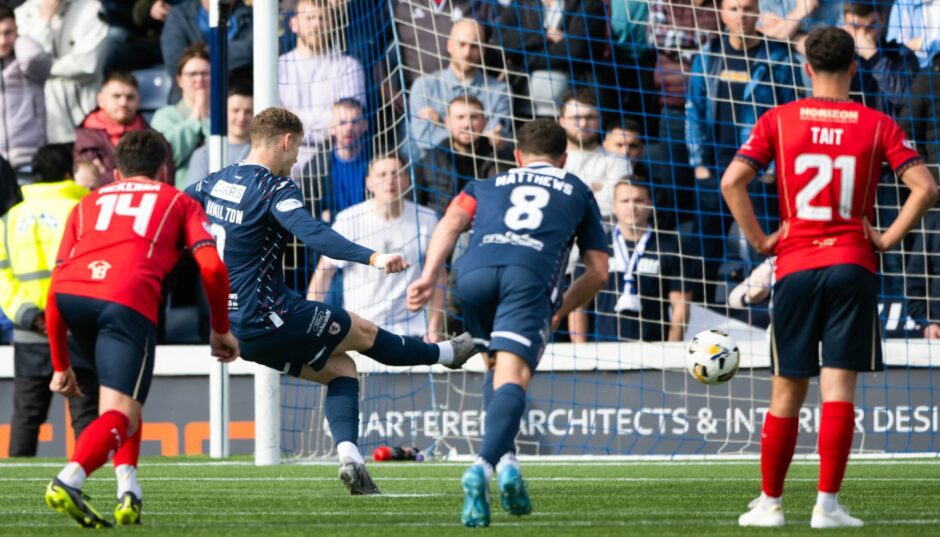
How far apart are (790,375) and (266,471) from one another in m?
4.53

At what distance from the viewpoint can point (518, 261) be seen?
5.81 meters

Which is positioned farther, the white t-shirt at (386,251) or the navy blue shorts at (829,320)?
the white t-shirt at (386,251)

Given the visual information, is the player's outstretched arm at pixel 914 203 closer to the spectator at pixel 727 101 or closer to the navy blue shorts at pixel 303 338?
the navy blue shorts at pixel 303 338

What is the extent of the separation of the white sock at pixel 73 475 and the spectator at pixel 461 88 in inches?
265

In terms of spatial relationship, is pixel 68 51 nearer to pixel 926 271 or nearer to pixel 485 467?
pixel 926 271

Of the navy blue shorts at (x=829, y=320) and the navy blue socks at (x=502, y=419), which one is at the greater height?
the navy blue shorts at (x=829, y=320)

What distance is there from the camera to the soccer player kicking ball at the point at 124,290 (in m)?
5.33

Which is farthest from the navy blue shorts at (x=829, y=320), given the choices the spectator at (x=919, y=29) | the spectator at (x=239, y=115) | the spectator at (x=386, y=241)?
the spectator at (x=239, y=115)

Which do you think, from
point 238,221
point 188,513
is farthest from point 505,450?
point 238,221

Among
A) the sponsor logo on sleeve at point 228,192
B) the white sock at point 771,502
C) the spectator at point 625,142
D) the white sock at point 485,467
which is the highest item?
the spectator at point 625,142

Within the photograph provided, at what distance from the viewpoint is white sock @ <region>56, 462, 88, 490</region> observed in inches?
201

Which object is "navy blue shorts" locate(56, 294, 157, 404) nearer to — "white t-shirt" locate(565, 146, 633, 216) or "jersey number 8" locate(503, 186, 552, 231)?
"jersey number 8" locate(503, 186, 552, 231)

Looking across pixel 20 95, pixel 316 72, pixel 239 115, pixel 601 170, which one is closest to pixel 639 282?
pixel 601 170

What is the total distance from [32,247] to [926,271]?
6512mm
